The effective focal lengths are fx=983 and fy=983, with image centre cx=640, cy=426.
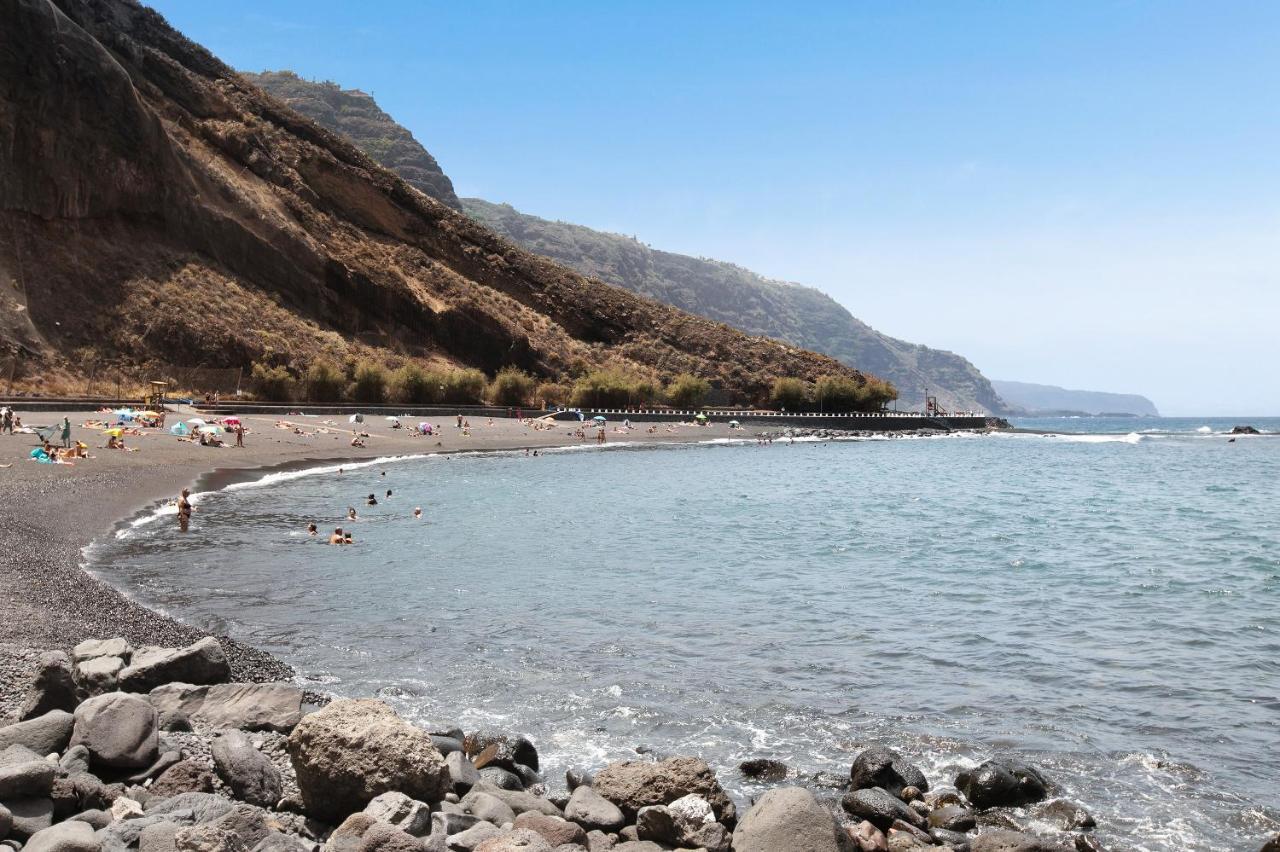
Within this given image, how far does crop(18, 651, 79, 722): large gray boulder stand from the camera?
757 cm

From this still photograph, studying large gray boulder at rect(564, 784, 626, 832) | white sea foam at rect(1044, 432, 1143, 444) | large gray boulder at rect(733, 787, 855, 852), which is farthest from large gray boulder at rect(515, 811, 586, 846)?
white sea foam at rect(1044, 432, 1143, 444)

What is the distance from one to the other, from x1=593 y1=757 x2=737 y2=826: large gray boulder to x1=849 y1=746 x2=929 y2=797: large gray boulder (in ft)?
4.66

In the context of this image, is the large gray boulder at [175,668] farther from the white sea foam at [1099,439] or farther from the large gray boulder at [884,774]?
the white sea foam at [1099,439]

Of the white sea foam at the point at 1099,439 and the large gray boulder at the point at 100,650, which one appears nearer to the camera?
the large gray boulder at the point at 100,650

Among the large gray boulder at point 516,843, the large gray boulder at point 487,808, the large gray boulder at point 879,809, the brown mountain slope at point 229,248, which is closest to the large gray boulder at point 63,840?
the large gray boulder at point 516,843

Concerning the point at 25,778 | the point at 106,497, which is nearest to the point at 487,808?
the point at 25,778

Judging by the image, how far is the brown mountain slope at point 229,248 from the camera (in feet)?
221

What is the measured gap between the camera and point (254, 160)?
92.1m

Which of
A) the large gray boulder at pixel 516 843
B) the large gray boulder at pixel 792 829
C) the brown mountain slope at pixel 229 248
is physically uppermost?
the brown mountain slope at pixel 229 248

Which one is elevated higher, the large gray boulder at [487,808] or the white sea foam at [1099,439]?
the white sea foam at [1099,439]

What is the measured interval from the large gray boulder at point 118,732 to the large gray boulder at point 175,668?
1798 mm

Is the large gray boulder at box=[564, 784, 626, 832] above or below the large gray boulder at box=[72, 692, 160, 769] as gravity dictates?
below

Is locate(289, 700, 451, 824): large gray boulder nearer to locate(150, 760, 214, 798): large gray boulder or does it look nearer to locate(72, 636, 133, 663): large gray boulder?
locate(150, 760, 214, 798): large gray boulder

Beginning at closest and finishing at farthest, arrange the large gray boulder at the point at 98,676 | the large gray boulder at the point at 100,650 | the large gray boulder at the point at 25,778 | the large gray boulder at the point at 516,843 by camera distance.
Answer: the large gray boulder at the point at 516,843
the large gray boulder at the point at 25,778
the large gray boulder at the point at 98,676
the large gray boulder at the point at 100,650
